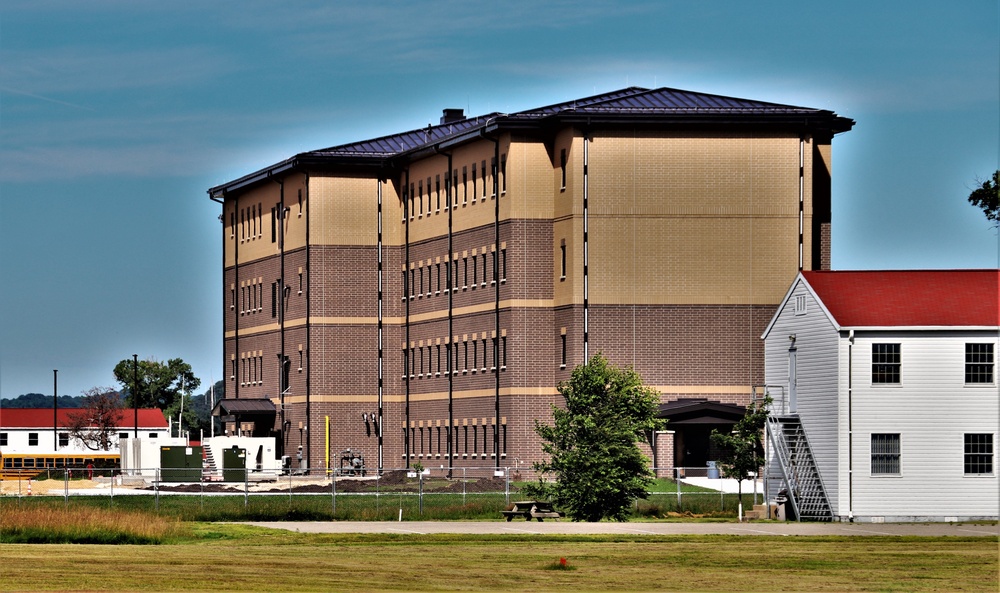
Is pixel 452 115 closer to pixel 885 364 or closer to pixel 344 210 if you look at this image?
pixel 344 210

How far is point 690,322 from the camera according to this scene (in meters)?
91.4

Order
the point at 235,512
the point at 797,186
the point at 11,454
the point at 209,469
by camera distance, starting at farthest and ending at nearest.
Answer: the point at 11,454 < the point at 209,469 < the point at 797,186 < the point at 235,512

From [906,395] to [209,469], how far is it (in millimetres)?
49857

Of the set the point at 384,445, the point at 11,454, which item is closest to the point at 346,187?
the point at 384,445

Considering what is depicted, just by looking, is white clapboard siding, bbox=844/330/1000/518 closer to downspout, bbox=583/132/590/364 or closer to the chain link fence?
the chain link fence

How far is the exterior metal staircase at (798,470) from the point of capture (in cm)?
6338

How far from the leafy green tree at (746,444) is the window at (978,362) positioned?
6.35m

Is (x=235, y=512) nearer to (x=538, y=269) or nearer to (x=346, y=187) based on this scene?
(x=538, y=269)

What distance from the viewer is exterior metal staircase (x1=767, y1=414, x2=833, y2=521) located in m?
63.4

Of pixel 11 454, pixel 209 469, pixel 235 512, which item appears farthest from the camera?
pixel 11 454

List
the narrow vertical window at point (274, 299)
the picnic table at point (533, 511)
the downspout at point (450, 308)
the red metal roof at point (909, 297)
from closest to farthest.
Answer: the picnic table at point (533, 511), the red metal roof at point (909, 297), the downspout at point (450, 308), the narrow vertical window at point (274, 299)

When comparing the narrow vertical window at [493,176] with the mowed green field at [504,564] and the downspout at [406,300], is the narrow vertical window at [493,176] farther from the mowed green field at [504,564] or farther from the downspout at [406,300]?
the mowed green field at [504,564]

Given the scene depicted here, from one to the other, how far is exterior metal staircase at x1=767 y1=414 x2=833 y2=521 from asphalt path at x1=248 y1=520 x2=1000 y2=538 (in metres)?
3.40

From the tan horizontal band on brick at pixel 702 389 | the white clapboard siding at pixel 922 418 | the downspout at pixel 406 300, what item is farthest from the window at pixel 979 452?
the downspout at pixel 406 300
